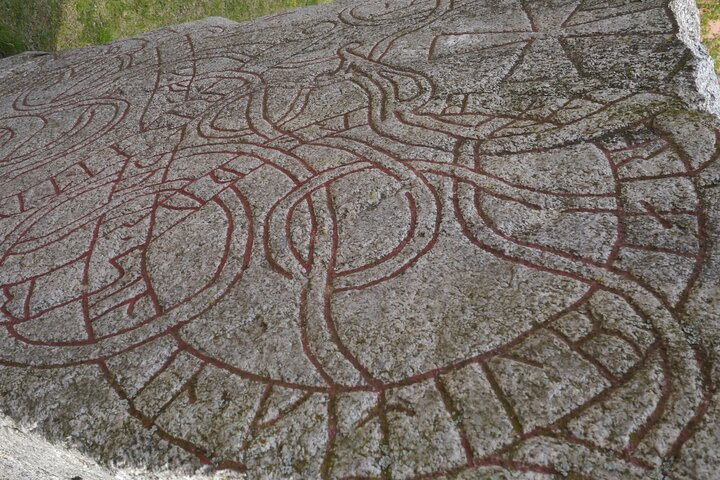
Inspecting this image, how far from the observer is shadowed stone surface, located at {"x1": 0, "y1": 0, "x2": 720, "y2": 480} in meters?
1.36

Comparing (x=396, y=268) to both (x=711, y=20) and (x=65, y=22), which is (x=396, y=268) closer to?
(x=65, y=22)

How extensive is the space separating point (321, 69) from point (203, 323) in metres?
1.78

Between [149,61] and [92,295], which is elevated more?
[149,61]

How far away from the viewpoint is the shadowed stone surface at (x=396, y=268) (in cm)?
136

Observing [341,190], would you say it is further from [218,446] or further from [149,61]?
[149,61]

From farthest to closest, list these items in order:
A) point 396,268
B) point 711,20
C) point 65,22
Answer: point 711,20
point 65,22
point 396,268

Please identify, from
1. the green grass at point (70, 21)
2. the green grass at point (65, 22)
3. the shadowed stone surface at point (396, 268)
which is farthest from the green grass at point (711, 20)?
the green grass at point (65, 22)

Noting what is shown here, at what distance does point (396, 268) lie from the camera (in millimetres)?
1782

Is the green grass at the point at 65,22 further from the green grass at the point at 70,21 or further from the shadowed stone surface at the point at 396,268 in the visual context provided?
the shadowed stone surface at the point at 396,268

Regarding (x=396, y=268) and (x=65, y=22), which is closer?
(x=396, y=268)

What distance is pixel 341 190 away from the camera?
2.10 metres

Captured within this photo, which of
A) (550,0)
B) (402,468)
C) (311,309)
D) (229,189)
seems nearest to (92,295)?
(229,189)

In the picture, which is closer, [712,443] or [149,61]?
[712,443]

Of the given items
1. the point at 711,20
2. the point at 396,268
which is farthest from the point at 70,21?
the point at 711,20
